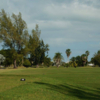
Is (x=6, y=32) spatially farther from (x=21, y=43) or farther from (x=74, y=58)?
(x=74, y=58)

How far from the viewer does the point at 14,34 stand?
57.6 metres

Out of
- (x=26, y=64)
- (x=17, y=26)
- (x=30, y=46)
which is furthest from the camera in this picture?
(x=26, y=64)

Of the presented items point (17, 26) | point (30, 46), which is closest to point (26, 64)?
point (30, 46)

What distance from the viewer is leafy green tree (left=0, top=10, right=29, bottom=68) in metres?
56.8

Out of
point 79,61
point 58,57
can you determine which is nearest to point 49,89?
point 58,57

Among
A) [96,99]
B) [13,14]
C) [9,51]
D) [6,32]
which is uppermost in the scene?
[13,14]

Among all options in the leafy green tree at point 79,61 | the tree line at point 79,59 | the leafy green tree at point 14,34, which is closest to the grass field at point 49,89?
the leafy green tree at point 14,34

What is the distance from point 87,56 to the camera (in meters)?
151

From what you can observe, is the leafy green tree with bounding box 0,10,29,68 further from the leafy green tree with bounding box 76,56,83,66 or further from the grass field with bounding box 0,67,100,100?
the leafy green tree with bounding box 76,56,83,66

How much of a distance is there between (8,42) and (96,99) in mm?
52139

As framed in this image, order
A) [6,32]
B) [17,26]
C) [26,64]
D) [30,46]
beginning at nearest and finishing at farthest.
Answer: [6,32]
[17,26]
[30,46]
[26,64]

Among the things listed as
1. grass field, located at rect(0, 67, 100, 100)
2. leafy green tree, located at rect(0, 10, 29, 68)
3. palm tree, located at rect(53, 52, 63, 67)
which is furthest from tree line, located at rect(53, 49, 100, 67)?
grass field, located at rect(0, 67, 100, 100)

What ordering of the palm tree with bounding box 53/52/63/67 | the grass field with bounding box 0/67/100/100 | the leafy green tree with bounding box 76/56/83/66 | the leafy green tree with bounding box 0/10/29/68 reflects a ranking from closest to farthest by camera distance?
the grass field with bounding box 0/67/100/100
the leafy green tree with bounding box 0/10/29/68
the palm tree with bounding box 53/52/63/67
the leafy green tree with bounding box 76/56/83/66

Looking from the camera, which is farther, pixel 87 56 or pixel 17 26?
pixel 87 56
